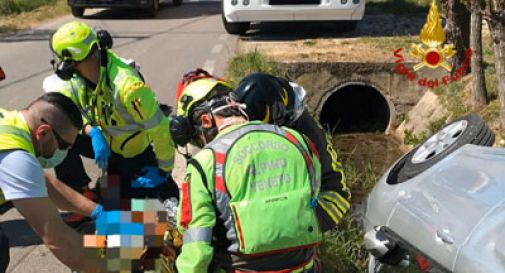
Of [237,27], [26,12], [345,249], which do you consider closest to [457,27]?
[237,27]

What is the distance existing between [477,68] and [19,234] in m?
5.48

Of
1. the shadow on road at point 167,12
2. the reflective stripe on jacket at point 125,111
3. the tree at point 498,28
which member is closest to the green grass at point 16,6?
the shadow on road at point 167,12

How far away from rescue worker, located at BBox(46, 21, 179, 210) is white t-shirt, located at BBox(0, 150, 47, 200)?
89cm

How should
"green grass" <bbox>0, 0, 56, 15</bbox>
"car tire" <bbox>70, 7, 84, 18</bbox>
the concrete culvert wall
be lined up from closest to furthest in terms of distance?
the concrete culvert wall, "car tire" <bbox>70, 7, 84, 18</bbox>, "green grass" <bbox>0, 0, 56, 15</bbox>

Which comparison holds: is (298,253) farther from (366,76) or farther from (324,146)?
(366,76)

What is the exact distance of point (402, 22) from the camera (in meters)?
12.9

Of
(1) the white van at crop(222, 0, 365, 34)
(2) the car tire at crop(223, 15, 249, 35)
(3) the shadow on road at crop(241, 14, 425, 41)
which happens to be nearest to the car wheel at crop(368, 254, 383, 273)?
(1) the white van at crop(222, 0, 365, 34)

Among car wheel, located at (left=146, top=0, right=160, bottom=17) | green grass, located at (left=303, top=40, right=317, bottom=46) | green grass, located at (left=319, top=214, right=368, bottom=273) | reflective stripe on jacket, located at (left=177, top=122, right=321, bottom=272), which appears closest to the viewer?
reflective stripe on jacket, located at (left=177, top=122, right=321, bottom=272)

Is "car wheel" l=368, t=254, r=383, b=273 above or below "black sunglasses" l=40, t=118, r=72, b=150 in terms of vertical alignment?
below

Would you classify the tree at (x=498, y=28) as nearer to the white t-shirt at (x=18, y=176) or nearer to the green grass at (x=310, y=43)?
the green grass at (x=310, y=43)

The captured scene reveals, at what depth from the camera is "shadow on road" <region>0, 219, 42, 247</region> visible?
15.7ft

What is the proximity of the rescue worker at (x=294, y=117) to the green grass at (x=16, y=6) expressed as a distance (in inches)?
640

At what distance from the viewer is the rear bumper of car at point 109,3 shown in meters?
15.6

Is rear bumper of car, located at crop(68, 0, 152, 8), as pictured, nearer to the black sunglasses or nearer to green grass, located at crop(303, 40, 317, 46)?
green grass, located at crop(303, 40, 317, 46)
